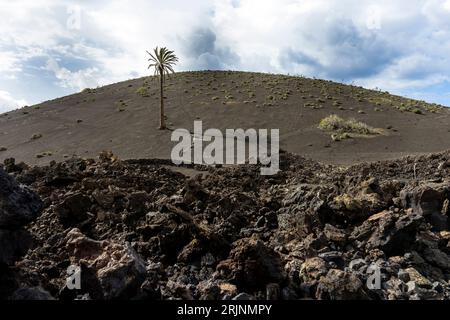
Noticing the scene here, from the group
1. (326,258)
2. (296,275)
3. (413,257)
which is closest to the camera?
(296,275)

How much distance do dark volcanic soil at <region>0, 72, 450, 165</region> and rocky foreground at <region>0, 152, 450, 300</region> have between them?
16158 mm

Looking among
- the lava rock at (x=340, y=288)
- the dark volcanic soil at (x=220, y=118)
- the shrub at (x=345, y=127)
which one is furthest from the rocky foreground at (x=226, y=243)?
the shrub at (x=345, y=127)

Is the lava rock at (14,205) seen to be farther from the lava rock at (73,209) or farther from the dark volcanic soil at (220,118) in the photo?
the dark volcanic soil at (220,118)

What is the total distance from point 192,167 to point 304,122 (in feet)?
62.9

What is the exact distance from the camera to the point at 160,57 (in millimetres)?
41688

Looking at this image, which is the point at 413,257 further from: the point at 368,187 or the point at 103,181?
the point at 103,181

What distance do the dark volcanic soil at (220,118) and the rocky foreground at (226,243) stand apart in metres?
16.2

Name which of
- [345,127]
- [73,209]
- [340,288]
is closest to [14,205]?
[340,288]

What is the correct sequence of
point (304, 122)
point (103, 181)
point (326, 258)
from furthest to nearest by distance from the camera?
point (304, 122) → point (103, 181) → point (326, 258)

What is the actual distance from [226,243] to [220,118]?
117ft

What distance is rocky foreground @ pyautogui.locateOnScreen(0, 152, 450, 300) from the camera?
19.8ft

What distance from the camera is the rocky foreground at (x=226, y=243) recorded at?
604 cm

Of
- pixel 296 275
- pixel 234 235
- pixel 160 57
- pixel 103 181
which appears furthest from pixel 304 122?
pixel 296 275

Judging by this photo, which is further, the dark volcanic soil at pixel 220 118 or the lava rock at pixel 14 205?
the dark volcanic soil at pixel 220 118
